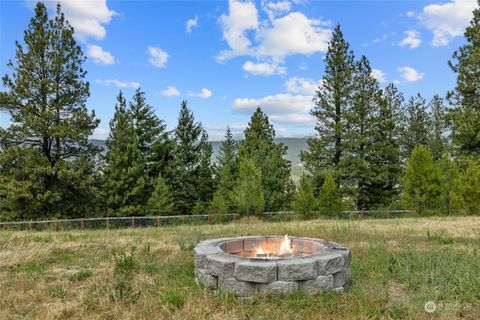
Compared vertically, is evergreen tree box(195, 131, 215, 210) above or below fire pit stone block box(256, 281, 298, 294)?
above

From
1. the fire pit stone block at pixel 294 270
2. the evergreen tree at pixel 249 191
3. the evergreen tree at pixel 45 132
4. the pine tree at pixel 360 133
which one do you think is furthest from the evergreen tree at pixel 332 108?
the fire pit stone block at pixel 294 270

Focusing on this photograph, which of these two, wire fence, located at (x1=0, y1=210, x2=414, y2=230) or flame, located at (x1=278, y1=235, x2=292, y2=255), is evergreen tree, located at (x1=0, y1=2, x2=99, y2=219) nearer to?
wire fence, located at (x1=0, y1=210, x2=414, y2=230)

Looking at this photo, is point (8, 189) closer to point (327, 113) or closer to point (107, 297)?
point (107, 297)

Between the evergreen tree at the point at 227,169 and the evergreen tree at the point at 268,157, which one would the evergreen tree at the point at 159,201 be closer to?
the evergreen tree at the point at 227,169

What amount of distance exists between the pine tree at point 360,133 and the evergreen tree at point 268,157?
4867mm

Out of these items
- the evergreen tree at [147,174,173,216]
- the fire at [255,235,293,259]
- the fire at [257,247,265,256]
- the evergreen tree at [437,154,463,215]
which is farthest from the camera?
the evergreen tree at [147,174,173,216]

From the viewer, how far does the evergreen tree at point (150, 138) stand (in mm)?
29844

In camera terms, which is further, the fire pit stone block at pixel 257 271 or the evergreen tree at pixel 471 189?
the evergreen tree at pixel 471 189

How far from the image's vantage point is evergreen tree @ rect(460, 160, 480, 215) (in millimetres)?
21094

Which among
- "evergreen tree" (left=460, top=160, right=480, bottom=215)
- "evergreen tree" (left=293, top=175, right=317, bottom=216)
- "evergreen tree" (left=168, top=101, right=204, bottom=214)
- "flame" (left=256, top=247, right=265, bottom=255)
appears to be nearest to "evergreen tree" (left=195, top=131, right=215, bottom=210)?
"evergreen tree" (left=168, top=101, right=204, bottom=214)

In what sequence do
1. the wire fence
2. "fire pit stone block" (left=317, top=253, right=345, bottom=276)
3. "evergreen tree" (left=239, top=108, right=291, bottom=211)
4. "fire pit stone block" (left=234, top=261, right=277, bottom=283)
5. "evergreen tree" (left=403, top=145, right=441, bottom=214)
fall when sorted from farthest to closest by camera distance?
"evergreen tree" (left=239, top=108, right=291, bottom=211)
"evergreen tree" (left=403, top=145, right=441, bottom=214)
the wire fence
"fire pit stone block" (left=317, top=253, right=345, bottom=276)
"fire pit stone block" (left=234, top=261, right=277, bottom=283)

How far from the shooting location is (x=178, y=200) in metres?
30.4

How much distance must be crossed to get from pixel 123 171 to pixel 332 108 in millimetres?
16206

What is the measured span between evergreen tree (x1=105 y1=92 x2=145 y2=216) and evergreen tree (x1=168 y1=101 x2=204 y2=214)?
13.5 feet
